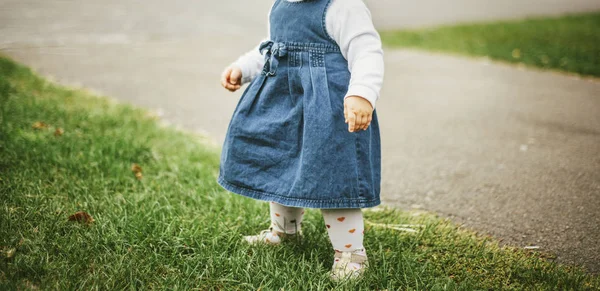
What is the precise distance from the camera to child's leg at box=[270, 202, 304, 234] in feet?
7.55

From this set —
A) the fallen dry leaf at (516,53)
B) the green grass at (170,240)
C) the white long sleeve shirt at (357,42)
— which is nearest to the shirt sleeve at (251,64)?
the white long sleeve shirt at (357,42)

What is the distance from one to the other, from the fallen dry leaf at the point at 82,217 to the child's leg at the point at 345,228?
109cm

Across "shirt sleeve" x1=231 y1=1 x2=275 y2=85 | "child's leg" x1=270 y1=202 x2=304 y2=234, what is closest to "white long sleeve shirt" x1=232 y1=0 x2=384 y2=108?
"shirt sleeve" x1=231 y1=1 x2=275 y2=85

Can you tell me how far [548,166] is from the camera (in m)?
3.46

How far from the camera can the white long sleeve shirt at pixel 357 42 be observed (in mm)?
1843

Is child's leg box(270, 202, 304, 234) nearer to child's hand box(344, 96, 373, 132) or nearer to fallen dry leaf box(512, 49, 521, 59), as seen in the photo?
child's hand box(344, 96, 373, 132)

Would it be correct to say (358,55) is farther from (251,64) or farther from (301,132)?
(251,64)

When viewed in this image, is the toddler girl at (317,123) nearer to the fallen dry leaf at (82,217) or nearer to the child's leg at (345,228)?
the child's leg at (345,228)

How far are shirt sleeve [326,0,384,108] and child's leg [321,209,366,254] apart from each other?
474mm

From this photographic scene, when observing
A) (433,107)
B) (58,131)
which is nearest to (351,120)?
(58,131)

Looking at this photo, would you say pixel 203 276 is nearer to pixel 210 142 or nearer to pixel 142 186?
pixel 142 186

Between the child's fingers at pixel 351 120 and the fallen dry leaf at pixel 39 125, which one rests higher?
the child's fingers at pixel 351 120

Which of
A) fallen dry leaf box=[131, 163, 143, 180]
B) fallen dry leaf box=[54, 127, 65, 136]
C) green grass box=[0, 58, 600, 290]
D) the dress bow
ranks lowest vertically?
green grass box=[0, 58, 600, 290]

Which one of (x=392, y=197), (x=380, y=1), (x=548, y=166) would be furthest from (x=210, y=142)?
(x=380, y=1)
